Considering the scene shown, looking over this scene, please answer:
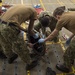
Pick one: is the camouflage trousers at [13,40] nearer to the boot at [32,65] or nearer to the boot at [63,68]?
the boot at [32,65]

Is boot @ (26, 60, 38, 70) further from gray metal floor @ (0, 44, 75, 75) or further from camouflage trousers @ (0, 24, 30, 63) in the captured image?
camouflage trousers @ (0, 24, 30, 63)

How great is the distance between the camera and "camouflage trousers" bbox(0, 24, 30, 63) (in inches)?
195

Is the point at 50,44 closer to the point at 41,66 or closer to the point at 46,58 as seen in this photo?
the point at 46,58

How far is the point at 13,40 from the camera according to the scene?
505 centimetres

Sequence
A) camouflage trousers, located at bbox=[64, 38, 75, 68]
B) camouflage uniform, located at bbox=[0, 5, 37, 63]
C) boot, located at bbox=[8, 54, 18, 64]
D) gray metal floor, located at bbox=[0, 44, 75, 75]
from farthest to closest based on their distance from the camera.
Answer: boot, located at bbox=[8, 54, 18, 64], gray metal floor, located at bbox=[0, 44, 75, 75], camouflage trousers, located at bbox=[64, 38, 75, 68], camouflage uniform, located at bbox=[0, 5, 37, 63]

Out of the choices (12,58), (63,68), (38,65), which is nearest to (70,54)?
(63,68)

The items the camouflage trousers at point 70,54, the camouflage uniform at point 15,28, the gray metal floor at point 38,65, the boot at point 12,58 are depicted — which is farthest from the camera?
the boot at point 12,58

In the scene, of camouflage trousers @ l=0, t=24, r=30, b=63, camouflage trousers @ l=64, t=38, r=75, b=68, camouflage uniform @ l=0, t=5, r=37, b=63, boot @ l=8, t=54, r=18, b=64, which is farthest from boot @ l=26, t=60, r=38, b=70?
camouflage trousers @ l=64, t=38, r=75, b=68

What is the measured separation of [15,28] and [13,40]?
33cm

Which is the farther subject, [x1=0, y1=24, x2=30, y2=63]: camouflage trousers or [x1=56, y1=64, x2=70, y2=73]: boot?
[x1=56, y1=64, x2=70, y2=73]: boot

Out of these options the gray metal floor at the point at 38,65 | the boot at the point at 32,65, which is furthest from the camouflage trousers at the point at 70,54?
the boot at the point at 32,65

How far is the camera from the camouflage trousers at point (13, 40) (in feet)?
16.3

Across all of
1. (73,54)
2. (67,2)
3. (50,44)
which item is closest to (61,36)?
(50,44)

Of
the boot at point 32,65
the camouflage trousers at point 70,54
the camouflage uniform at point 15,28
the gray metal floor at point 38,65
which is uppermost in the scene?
the camouflage uniform at point 15,28
